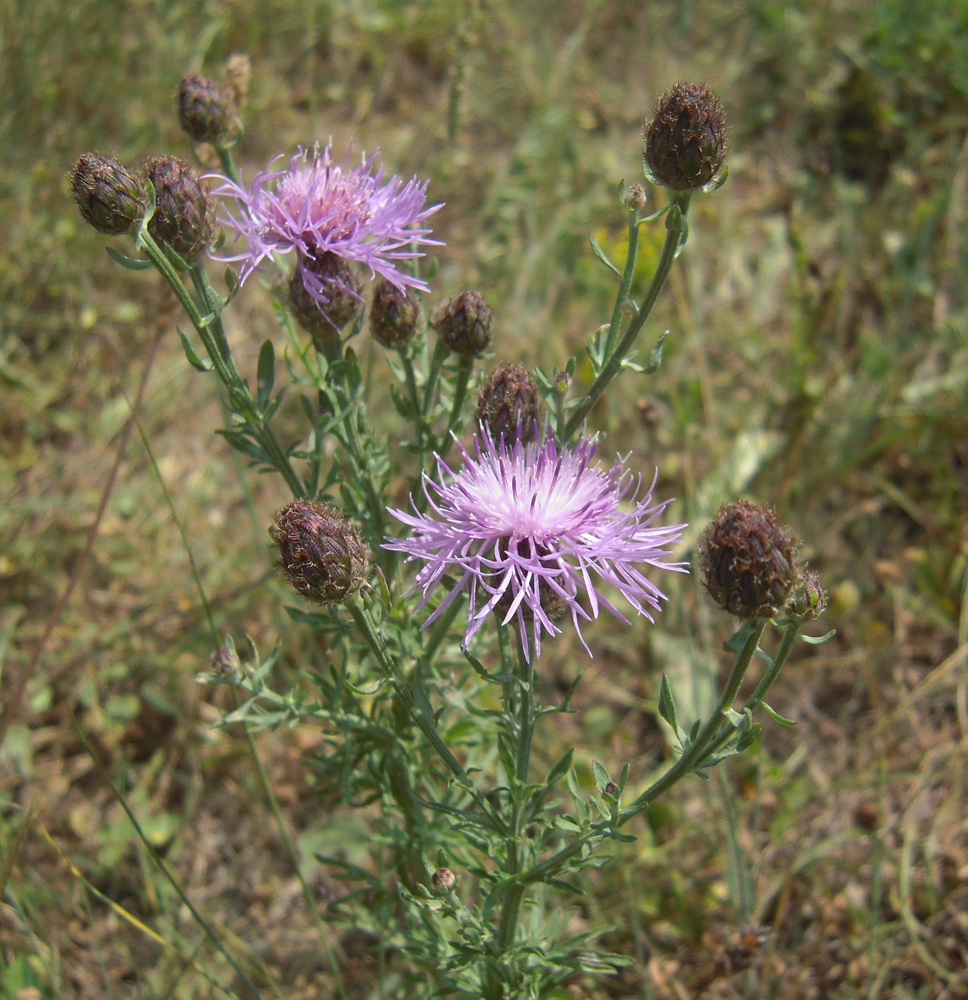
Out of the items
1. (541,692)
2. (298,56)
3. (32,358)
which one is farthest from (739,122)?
(32,358)

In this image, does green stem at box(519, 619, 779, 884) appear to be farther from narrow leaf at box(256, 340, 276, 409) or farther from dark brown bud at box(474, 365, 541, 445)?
narrow leaf at box(256, 340, 276, 409)

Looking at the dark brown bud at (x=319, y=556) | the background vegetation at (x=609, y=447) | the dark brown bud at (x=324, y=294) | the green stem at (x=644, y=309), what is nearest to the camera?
the dark brown bud at (x=319, y=556)

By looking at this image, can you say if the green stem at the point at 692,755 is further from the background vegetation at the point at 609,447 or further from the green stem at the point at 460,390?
the green stem at the point at 460,390

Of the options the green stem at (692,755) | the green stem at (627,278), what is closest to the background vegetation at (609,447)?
the green stem at (692,755)

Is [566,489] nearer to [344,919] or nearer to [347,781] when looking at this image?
[347,781]

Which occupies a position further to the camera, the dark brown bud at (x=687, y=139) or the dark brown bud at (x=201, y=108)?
the dark brown bud at (x=201, y=108)

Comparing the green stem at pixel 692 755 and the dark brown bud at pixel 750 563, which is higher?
the dark brown bud at pixel 750 563
